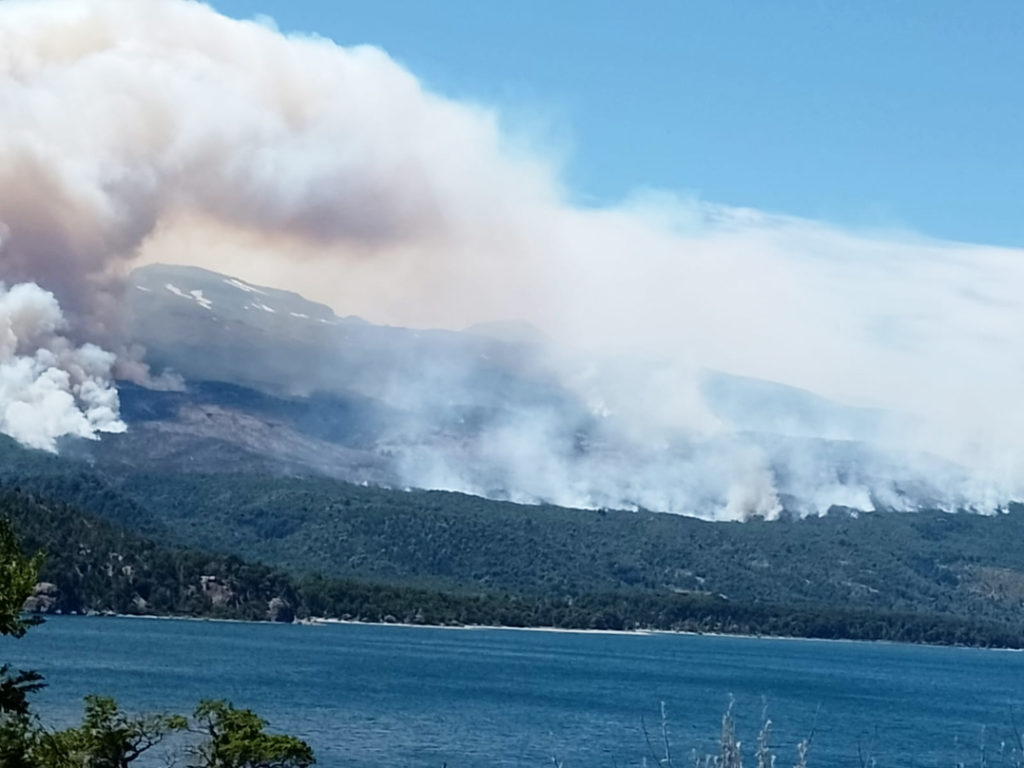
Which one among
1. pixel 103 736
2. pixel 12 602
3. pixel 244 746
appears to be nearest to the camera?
pixel 12 602

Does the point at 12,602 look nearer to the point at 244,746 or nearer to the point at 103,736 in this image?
the point at 103,736

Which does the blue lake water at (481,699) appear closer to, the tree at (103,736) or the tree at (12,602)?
the tree at (103,736)

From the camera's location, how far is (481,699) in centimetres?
13325

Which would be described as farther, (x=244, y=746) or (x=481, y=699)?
(x=481, y=699)

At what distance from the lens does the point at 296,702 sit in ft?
377

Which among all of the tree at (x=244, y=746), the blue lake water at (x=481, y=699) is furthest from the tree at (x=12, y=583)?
the blue lake water at (x=481, y=699)

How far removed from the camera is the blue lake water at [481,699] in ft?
318

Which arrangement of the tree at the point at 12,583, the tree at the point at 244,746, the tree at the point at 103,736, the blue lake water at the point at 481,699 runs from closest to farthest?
1. the tree at the point at 12,583
2. the tree at the point at 103,736
3. the tree at the point at 244,746
4. the blue lake water at the point at 481,699

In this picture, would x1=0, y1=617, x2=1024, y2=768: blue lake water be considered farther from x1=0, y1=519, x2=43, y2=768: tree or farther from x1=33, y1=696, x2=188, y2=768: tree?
x1=0, y1=519, x2=43, y2=768: tree

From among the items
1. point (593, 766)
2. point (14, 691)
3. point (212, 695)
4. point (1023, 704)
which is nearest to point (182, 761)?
point (593, 766)

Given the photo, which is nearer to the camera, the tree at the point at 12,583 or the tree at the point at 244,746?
the tree at the point at 12,583

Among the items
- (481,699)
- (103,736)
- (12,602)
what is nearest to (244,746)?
(103,736)

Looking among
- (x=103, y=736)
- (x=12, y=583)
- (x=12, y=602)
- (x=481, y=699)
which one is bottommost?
(x=103, y=736)

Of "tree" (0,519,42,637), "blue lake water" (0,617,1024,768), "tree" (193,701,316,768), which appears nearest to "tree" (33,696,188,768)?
"tree" (193,701,316,768)
